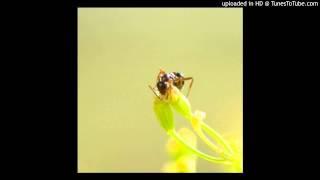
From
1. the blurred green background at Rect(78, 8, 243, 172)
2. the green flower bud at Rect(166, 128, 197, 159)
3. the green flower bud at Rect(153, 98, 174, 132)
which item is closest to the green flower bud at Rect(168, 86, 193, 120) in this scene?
the green flower bud at Rect(153, 98, 174, 132)

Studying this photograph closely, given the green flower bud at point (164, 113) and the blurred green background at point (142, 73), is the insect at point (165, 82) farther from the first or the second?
the blurred green background at point (142, 73)

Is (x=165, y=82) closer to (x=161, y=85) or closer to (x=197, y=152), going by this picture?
(x=161, y=85)

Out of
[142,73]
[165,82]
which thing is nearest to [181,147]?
[165,82]

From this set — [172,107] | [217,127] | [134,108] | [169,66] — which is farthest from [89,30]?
[172,107]

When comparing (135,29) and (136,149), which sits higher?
(135,29)

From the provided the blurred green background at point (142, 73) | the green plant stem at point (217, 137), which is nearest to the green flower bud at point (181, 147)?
the green plant stem at point (217, 137)

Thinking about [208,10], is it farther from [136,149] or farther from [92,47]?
[136,149]

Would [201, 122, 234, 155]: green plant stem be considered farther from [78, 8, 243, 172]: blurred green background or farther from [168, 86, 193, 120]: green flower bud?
[78, 8, 243, 172]: blurred green background
